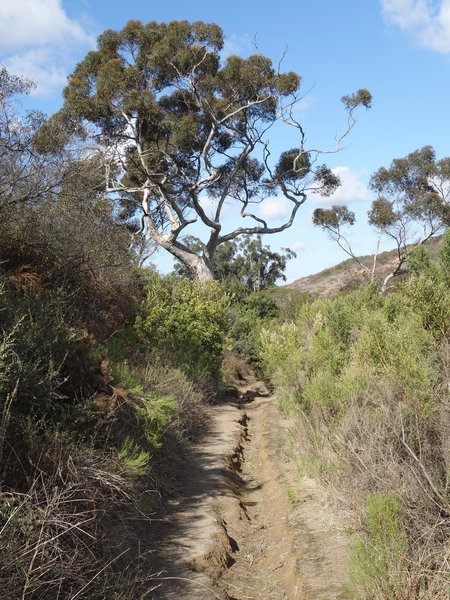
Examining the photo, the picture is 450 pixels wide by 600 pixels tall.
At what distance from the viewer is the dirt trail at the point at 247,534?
4438mm

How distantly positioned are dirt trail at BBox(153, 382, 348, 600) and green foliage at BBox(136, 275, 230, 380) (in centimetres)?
310

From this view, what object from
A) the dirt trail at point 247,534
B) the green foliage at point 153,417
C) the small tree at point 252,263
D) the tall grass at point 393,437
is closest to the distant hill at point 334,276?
the small tree at point 252,263

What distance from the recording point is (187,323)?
12.5m

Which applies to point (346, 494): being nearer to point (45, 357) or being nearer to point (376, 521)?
point (376, 521)

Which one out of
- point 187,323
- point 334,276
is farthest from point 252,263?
point 187,323

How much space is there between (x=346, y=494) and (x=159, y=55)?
2082 cm

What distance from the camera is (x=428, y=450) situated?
14.7 ft

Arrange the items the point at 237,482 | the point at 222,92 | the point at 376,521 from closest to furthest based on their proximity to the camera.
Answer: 1. the point at 376,521
2. the point at 237,482
3. the point at 222,92

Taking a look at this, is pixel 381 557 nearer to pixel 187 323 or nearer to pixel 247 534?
pixel 247 534

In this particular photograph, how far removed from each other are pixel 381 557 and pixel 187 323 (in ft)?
30.9

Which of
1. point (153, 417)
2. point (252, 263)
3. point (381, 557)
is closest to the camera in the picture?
point (381, 557)

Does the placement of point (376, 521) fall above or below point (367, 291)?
below

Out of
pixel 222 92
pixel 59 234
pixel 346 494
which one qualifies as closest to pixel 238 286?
pixel 222 92

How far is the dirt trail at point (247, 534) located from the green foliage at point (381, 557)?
0.58 m
